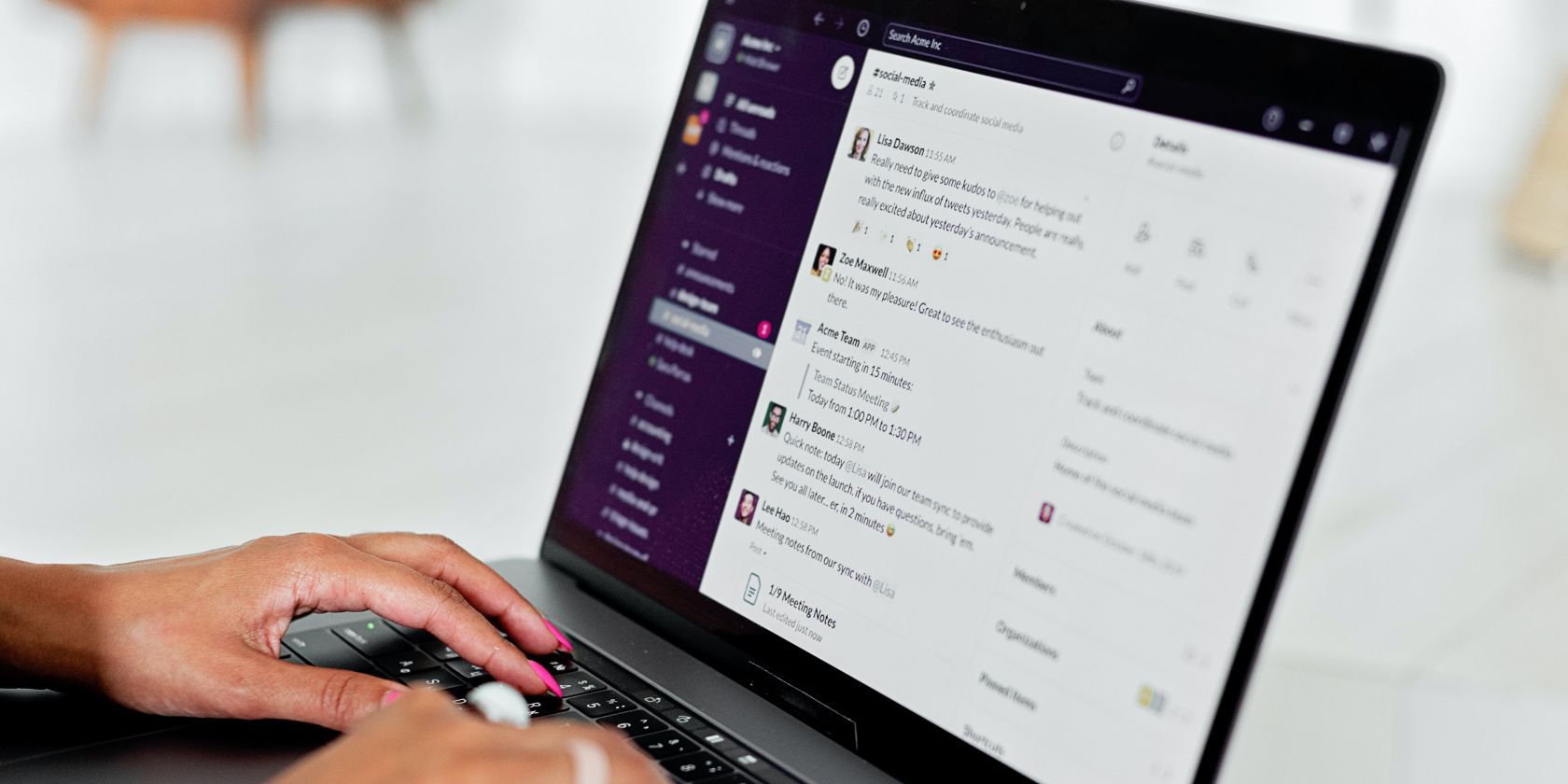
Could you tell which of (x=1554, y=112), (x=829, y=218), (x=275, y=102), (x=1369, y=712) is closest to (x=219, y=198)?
(x=275, y=102)

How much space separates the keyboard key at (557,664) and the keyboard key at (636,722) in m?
0.06

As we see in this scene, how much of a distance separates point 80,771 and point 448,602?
6.7 inches

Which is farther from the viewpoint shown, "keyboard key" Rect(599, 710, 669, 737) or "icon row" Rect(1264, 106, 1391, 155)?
"keyboard key" Rect(599, 710, 669, 737)

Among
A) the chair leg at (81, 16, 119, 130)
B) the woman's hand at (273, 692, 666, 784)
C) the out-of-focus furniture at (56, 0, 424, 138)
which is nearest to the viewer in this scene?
the woman's hand at (273, 692, 666, 784)

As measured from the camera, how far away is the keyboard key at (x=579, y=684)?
68 cm

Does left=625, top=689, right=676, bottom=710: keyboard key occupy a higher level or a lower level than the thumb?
higher

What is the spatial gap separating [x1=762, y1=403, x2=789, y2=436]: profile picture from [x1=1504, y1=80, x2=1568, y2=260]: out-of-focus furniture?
3.78 m

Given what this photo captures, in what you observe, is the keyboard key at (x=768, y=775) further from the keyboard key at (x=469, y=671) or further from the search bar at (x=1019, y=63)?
the search bar at (x=1019, y=63)

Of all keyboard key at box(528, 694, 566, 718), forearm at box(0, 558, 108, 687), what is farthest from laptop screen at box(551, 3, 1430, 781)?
forearm at box(0, 558, 108, 687)

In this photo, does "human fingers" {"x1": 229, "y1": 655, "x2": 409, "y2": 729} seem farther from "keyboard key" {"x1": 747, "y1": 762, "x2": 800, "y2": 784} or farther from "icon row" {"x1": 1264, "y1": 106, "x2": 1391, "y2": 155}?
"icon row" {"x1": 1264, "y1": 106, "x2": 1391, "y2": 155}

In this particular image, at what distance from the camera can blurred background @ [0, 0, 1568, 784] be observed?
1922mm

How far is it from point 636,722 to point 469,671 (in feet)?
0.31

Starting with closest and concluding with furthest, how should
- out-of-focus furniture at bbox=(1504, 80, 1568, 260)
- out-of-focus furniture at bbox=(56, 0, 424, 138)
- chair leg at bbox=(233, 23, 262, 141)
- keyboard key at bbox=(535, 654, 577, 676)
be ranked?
keyboard key at bbox=(535, 654, 577, 676) < out-of-focus furniture at bbox=(1504, 80, 1568, 260) < out-of-focus furniture at bbox=(56, 0, 424, 138) < chair leg at bbox=(233, 23, 262, 141)

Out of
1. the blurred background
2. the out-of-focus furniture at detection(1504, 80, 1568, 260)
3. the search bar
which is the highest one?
the out-of-focus furniture at detection(1504, 80, 1568, 260)
